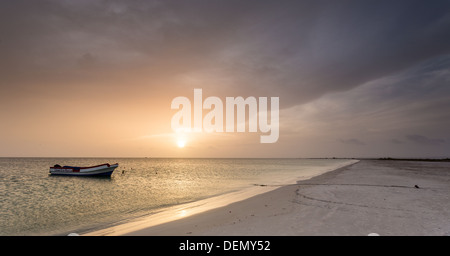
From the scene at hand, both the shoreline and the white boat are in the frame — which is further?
the white boat

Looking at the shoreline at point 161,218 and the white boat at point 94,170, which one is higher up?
the shoreline at point 161,218

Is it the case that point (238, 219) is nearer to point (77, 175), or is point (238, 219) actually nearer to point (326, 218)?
point (326, 218)

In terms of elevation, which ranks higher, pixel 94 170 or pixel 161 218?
pixel 161 218

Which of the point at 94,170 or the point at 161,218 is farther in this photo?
the point at 94,170

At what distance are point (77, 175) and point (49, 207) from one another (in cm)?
4197

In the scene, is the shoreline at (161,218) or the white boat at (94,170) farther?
the white boat at (94,170)

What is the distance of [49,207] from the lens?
2245 centimetres

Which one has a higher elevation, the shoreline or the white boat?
the shoreline

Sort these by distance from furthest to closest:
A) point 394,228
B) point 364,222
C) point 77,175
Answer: point 77,175 → point 364,222 → point 394,228
